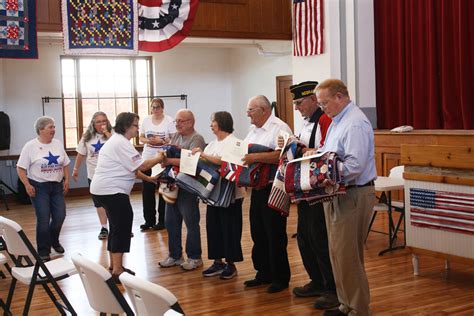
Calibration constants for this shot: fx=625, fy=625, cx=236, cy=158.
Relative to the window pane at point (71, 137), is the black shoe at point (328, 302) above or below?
below

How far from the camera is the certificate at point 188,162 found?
5273 millimetres

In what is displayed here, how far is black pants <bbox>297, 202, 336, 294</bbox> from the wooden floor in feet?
A: 0.75

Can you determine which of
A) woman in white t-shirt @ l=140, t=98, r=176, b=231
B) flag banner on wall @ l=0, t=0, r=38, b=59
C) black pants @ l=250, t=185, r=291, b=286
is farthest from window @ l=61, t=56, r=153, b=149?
black pants @ l=250, t=185, r=291, b=286

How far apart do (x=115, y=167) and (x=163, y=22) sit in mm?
4393

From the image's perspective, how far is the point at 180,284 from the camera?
5.25 meters

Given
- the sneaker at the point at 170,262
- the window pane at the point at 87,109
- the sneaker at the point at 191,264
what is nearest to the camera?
the sneaker at the point at 191,264

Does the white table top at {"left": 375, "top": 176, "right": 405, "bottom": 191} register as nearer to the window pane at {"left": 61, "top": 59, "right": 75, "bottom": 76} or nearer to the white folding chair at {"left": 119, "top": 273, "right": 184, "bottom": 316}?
the white folding chair at {"left": 119, "top": 273, "right": 184, "bottom": 316}

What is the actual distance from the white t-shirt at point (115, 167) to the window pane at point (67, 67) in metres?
7.54

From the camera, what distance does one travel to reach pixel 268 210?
4754mm

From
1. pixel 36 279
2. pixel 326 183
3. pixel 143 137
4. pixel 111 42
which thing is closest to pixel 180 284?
pixel 36 279

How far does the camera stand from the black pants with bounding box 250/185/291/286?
477 cm

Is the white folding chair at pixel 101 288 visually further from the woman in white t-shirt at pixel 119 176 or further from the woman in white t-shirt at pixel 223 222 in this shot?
the woman in white t-shirt at pixel 223 222

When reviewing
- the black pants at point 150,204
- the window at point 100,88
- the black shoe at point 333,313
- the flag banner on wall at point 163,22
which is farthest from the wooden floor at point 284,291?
the window at point 100,88

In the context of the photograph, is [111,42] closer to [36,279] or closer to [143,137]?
[143,137]
